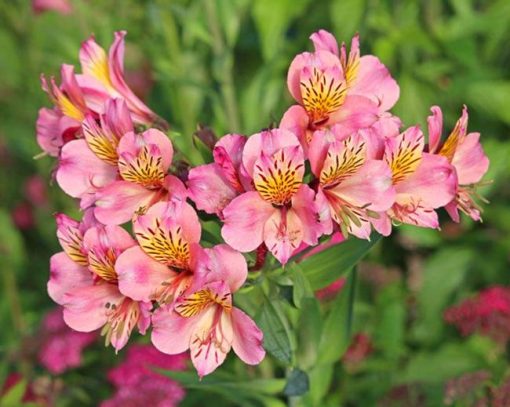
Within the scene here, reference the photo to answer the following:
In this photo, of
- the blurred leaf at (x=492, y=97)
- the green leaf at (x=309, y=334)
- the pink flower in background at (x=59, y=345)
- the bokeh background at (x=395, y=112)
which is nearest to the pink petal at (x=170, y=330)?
the green leaf at (x=309, y=334)

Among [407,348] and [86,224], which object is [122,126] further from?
[407,348]

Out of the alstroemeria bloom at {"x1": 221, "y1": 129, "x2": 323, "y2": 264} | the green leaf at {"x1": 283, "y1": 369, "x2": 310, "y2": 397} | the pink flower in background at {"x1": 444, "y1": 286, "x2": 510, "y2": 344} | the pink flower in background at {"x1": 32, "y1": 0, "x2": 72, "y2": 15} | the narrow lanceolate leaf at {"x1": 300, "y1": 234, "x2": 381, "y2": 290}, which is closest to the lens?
the alstroemeria bloom at {"x1": 221, "y1": 129, "x2": 323, "y2": 264}

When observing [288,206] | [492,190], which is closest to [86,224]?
[288,206]

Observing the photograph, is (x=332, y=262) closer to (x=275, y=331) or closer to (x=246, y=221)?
(x=275, y=331)

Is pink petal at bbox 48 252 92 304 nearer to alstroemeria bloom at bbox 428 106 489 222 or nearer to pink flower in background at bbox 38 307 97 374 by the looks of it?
alstroemeria bloom at bbox 428 106 489 222

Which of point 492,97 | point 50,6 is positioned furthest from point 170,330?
point 50,6

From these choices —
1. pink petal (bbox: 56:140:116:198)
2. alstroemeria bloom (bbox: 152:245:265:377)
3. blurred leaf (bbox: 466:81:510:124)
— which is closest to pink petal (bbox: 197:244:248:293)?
alstroemeria bloom (bbox: 152:245:265:377)
